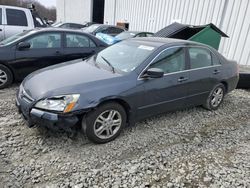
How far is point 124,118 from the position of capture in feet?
10.1

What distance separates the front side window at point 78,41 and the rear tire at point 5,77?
59.0 inches

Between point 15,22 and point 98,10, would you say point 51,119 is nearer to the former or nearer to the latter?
point 15,22

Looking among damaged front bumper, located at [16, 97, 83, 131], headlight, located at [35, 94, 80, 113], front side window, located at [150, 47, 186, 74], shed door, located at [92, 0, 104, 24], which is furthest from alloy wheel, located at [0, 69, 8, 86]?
shed door, located at [92, 0, 104, 24]

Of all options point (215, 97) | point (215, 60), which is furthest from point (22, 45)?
point (215, 97)

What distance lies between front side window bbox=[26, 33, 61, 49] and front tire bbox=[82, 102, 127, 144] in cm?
298

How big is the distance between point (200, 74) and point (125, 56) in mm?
1444

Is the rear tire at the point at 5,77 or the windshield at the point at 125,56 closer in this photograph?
the windshield at the point at 125,56

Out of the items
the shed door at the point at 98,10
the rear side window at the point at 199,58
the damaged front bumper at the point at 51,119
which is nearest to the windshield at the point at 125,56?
the rear side window at the point at 199,58

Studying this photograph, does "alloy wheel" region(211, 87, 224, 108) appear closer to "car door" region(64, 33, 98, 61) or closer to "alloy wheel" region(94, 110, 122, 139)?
"alloy wheel" region(94, 110, 122, 139)

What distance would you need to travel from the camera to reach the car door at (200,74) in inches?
148

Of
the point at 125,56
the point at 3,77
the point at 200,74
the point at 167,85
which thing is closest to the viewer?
the point at 167,85

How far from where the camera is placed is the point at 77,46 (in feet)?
17.8

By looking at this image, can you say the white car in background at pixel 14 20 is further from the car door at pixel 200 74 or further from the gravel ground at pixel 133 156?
the car door at pixel 200 74

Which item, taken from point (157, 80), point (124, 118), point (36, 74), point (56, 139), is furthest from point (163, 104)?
point (36, 74)
